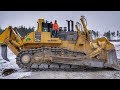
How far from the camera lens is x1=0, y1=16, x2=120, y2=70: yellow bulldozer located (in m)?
10.7

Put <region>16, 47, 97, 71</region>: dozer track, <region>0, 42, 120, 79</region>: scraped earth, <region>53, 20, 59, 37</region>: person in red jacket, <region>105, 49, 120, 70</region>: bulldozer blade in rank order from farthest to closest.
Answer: <region>53, 20, 59, 37</region>: person in red jacket < <region>105, 49, 120, 70</region>: bulldozer blade < <region>16, 47, 97, 71</region>: dozer track < <region>0, 42, 120, 79</region>: scraped earth

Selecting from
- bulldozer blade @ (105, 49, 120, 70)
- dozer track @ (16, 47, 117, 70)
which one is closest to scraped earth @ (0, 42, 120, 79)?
bulldozer blade @ (105, 49, 120, 70)

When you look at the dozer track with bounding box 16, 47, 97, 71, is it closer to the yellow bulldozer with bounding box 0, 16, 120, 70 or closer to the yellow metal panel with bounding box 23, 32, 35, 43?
the yellow bulldozer with bounding box 0, 16, 120, 70

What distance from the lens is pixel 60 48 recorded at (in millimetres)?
10867

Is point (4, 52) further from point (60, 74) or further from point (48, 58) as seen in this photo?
point (60, 74)

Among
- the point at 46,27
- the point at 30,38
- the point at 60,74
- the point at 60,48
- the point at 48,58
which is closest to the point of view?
the point at 60,74

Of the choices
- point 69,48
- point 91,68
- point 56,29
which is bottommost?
point 91,68

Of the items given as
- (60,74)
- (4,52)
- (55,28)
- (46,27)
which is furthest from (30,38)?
(60,74)

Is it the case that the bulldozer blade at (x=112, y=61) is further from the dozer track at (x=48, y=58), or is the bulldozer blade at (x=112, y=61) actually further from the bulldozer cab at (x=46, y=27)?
the bulldozer cab at (x=46, y=27)

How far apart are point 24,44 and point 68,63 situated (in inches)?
77.3

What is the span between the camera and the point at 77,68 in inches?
438
